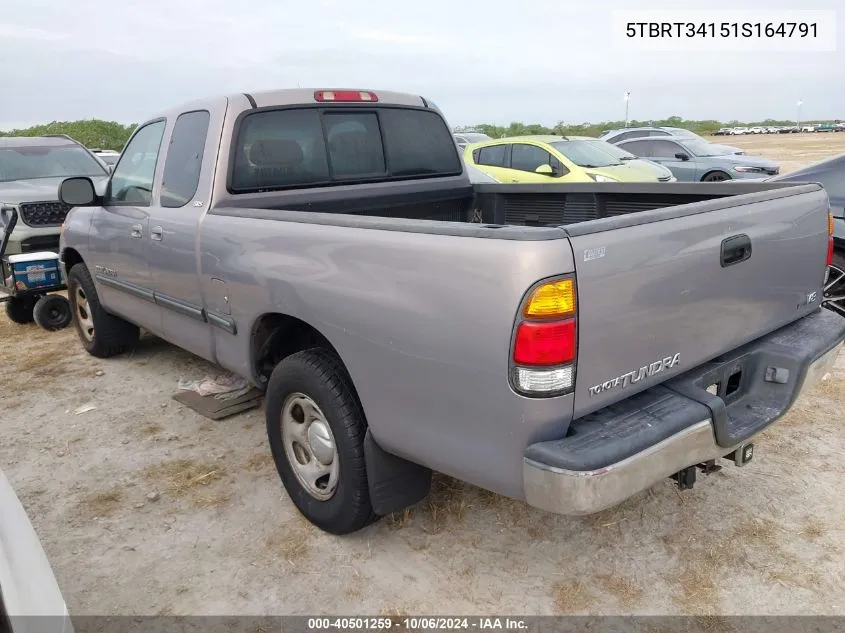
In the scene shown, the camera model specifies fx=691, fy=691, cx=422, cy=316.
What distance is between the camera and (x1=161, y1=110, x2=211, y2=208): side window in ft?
12.6

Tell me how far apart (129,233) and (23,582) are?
10.5 ft

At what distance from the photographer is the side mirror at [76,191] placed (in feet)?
15.1

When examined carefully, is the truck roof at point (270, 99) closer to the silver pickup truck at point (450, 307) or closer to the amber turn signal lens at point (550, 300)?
the silver pickup truck at point (450, 307)

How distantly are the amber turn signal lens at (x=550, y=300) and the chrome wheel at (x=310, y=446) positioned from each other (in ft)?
4.08

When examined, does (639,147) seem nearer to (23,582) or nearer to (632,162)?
(632,162)

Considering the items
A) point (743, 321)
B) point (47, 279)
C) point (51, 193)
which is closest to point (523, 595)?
point (743, 321)

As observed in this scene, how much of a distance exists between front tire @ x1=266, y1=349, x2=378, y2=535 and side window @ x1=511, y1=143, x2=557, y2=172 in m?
9.05

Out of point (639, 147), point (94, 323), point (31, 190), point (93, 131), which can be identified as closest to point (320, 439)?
point (94, 323)

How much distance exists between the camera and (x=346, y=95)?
4164 mm

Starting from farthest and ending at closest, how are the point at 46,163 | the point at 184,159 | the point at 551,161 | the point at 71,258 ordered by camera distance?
the point at 551,161, the point at 46,163, the point at 71,258, the point at 184,159

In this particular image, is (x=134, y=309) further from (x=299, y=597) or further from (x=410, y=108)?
(x=299, y=597)

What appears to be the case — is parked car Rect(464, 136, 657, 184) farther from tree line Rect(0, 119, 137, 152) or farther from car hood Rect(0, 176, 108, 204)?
tree line Rect(0, 119, 137, 152)

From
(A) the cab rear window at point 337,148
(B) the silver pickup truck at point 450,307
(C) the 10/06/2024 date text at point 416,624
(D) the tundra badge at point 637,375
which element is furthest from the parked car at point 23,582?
(A) the cab rear window at point 337,148

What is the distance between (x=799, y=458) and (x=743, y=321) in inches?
55.4
